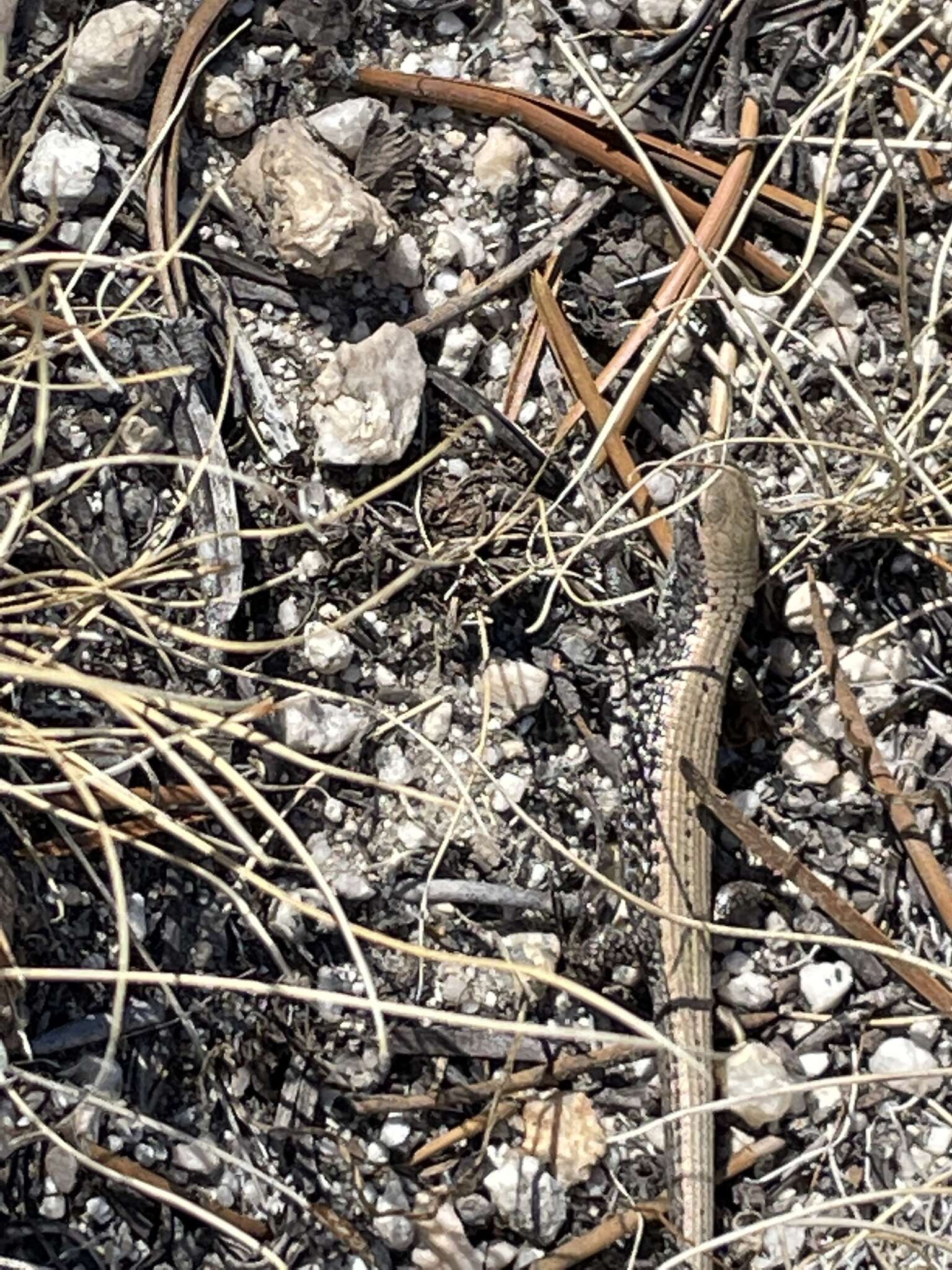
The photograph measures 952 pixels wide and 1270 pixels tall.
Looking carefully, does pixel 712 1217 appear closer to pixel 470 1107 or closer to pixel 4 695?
pixel 470 1107

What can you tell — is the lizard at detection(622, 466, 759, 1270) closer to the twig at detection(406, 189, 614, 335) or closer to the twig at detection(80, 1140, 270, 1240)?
the twig at detection(406, 189, 614, 335)

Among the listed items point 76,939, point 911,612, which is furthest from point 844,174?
point 76,939

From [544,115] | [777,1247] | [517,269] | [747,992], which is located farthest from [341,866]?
[544,115]

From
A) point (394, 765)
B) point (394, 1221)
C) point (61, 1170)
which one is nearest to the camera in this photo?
point (61, 1170)

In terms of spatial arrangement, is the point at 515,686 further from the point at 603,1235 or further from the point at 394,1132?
the point at 603,1235

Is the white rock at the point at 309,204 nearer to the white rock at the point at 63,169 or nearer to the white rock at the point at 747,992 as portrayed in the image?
the white rock at the point at 63,169
